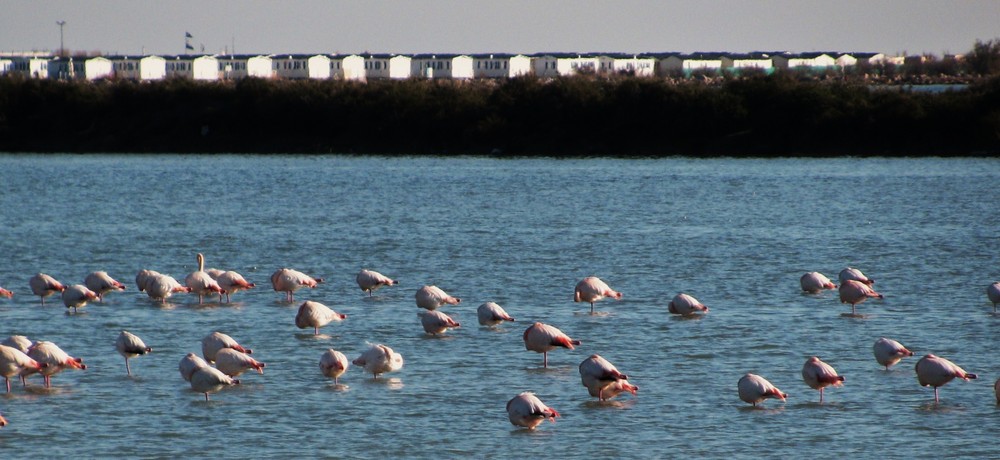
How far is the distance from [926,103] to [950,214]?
24.9 metres

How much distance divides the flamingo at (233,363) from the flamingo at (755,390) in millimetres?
5180

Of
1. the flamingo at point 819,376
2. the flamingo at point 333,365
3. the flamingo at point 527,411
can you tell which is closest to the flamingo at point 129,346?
the flamingo at point 333,365

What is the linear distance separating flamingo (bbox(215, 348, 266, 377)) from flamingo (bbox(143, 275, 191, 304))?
5.73 m

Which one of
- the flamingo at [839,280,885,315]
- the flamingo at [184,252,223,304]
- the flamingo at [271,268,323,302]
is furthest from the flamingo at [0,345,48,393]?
the flamingo at [839,280,885,315]

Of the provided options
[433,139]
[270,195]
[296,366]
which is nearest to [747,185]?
[270,195]

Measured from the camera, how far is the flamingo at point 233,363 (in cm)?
1557

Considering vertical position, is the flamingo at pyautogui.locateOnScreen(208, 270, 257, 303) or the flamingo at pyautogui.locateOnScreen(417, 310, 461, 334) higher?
the flamingo at pyautogui.locateOnScreen(208, 270, 257, 303)

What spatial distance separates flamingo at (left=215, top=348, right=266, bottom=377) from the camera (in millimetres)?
15570

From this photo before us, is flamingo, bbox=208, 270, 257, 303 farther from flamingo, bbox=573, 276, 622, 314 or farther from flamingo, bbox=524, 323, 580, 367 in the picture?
flamingo, bbox=524, 323, 580, 367

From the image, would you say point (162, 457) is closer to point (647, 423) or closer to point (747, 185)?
point (647, 423)

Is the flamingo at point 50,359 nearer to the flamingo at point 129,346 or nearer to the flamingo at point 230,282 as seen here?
the flamingo at point 129,346

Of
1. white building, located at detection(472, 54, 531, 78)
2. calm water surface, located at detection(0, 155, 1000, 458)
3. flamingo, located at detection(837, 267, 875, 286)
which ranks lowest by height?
calm water surface, located at detection(0, 155, 1000, 458)

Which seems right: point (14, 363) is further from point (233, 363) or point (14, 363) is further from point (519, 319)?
point (519, 319)

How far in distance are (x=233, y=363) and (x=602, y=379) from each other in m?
4.01
